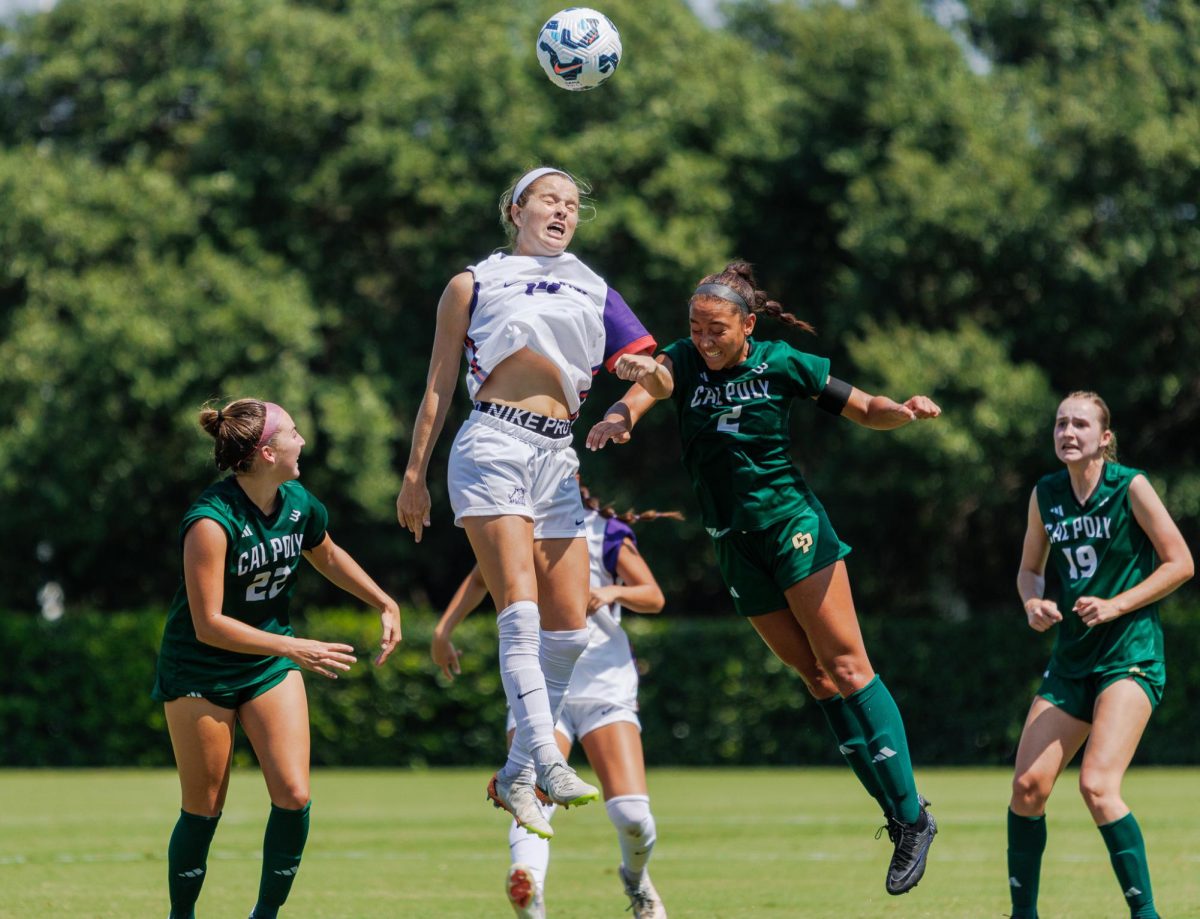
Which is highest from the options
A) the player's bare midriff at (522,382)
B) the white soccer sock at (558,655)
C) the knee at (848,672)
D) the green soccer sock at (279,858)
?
the player's bare midriff at (522,382)

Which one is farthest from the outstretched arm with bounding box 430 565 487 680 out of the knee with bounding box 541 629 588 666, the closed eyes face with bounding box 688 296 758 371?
the closed eyes face with bounding box 688 296 758 371

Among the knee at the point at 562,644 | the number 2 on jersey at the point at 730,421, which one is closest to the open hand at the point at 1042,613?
A: the number 2 on jersey at the point at 730,421

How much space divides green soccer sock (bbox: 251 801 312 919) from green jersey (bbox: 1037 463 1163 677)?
3.55 meters

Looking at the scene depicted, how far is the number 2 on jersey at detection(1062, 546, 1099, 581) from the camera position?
793 centimetres

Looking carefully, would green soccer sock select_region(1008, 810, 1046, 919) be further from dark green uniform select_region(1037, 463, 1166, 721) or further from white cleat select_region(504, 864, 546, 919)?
white cleat select_region(504, 864, 546, 919)

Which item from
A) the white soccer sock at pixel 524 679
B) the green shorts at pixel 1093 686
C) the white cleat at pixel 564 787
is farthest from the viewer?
the green shorts at pixel 1093 686

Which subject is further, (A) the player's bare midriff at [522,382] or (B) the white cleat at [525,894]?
(B) the white cleat at [525,894]

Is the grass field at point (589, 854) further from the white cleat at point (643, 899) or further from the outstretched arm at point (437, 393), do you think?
the outstretched arm at point (437, 393)

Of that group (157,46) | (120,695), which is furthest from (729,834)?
(157,46)

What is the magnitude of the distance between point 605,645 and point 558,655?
221 cm

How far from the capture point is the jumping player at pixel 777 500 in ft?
24.8

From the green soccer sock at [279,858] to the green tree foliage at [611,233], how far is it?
16.5m

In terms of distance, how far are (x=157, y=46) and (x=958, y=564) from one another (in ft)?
50.6

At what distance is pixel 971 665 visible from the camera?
24.9 metres
